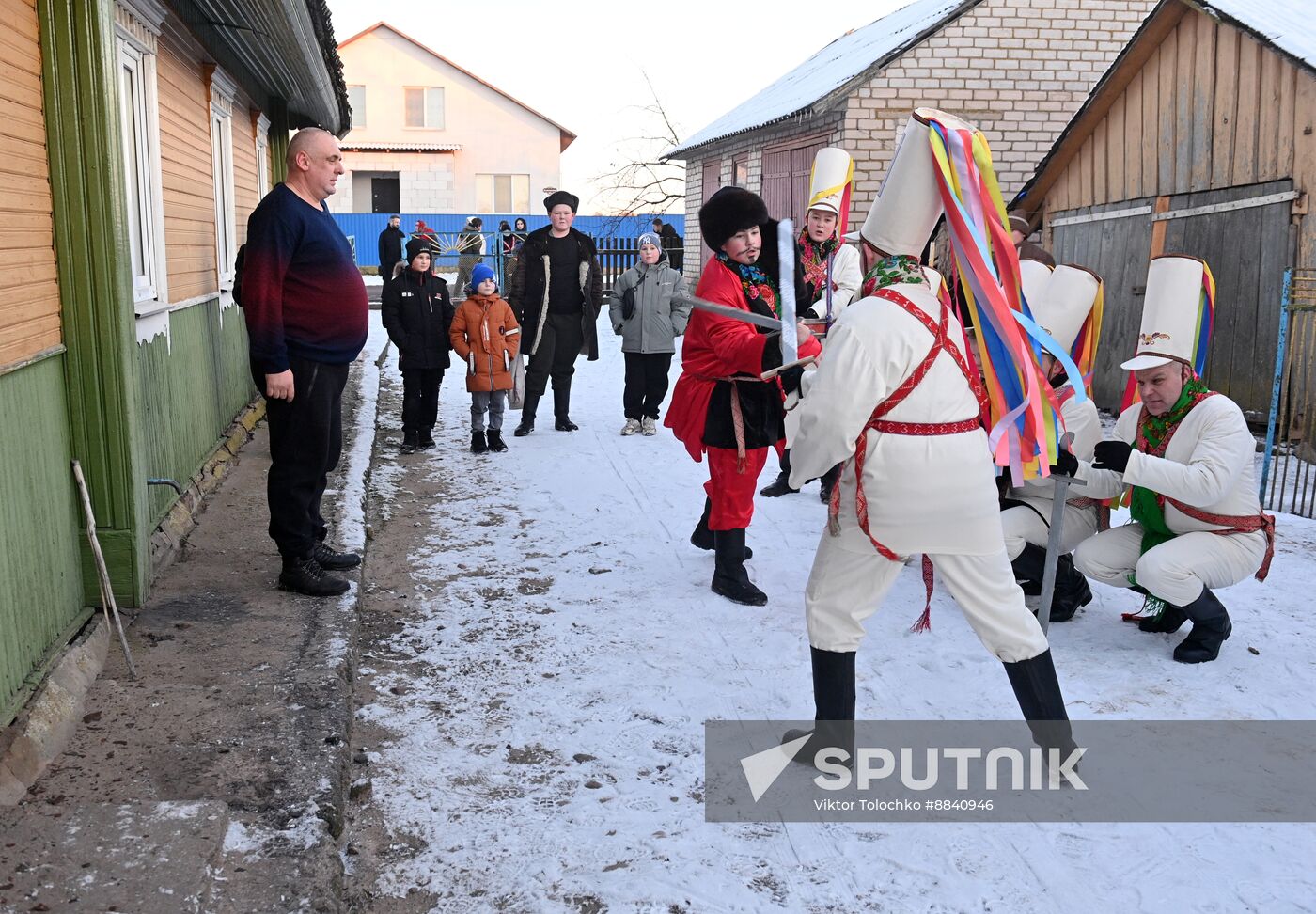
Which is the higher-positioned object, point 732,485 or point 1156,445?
point 1156,445

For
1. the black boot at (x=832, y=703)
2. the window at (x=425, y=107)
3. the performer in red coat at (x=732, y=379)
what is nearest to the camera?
the black boot at (x=832, y=703)

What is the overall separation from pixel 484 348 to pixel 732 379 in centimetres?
415

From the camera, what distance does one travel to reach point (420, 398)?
8789 millimetres

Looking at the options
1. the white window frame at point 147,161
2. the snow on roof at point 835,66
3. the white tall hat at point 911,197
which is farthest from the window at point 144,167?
the snow on roof at point 835,66

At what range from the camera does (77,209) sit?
13.4 feet

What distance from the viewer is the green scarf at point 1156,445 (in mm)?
4422

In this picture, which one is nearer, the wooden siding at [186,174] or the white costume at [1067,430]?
Result: the white costume at [1067,430]

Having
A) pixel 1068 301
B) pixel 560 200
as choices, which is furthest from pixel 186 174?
pixel 1068 301

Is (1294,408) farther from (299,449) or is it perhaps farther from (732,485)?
(299,449)

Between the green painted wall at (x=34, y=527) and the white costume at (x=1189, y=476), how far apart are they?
11.8 ft

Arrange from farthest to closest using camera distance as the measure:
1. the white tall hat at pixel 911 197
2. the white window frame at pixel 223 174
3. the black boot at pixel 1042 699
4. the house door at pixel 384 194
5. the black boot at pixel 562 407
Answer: the house door at pixel 384 194, the black boot at pixel 562 407, the white window frame at pixel 223 174, the black boot at pixel 1042 699, the white tall hat at pixel 911 197

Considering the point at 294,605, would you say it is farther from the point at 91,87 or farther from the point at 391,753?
the point at 91,87

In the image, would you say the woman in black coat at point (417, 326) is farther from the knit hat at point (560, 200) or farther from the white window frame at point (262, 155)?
the white window frame at point (262, 155)

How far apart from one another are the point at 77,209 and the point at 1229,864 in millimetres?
4106
